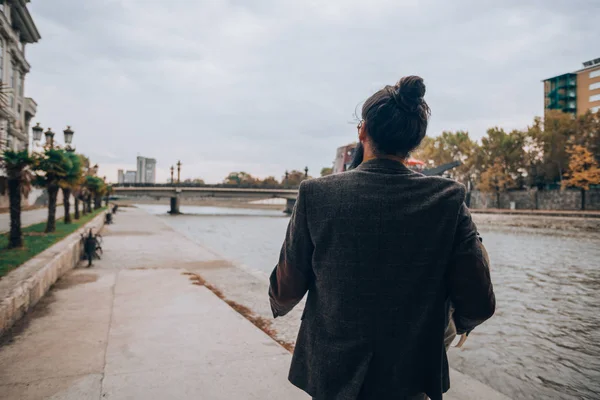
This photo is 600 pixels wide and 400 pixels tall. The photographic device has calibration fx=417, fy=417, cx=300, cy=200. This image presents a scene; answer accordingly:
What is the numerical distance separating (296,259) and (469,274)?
22.4 inches

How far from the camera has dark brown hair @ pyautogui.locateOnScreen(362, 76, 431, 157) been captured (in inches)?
54.9

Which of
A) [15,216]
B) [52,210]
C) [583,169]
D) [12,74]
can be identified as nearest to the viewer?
[15,216]

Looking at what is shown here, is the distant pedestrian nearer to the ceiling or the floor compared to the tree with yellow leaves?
nearer to the floor

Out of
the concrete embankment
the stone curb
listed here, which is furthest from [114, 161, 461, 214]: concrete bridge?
the stone curb

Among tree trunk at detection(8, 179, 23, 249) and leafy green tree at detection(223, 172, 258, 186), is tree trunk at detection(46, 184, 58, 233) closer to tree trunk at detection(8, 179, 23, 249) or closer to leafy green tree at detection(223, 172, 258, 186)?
tree trunk at detection(8, 179, 23, 249)

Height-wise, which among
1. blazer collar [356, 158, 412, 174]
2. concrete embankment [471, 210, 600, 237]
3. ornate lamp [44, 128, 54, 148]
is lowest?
concrete embankment [471, 210, 600, 237]

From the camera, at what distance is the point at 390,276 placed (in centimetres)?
132

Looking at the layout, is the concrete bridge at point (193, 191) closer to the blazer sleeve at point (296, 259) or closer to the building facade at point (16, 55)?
the building facade at point (16, 55)

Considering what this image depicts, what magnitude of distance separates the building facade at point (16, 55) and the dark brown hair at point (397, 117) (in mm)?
35327

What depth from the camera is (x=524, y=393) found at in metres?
4.12

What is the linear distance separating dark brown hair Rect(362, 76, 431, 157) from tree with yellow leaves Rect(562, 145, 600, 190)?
46.3 meters

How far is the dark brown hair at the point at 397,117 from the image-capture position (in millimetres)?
1395

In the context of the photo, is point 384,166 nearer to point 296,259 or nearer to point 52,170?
point 296,259

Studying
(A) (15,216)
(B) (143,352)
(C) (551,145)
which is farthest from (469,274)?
(C) (551,145)
